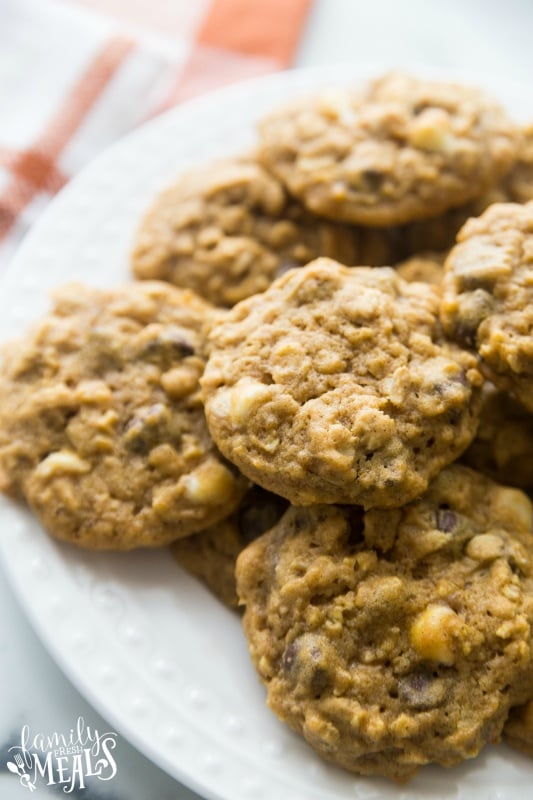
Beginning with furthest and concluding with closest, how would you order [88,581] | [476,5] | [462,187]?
[476,5] → [462,187] → [88,581]

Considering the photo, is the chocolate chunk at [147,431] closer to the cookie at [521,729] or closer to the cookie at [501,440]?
the cookie at [501,440]

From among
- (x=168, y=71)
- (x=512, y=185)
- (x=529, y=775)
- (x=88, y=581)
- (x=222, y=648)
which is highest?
(x=168, y=71)

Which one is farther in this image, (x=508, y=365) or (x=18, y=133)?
(x=18, y=133)

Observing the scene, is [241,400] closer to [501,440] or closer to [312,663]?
[312,663]

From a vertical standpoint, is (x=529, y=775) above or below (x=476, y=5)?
below

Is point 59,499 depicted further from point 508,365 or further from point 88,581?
point 508,365

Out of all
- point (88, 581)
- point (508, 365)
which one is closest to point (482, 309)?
point (508, 365)

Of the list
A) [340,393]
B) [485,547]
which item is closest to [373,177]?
[340,393]

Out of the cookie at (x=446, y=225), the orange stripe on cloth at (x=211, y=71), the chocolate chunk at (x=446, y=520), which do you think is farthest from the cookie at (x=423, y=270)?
the orange stripe on cloth at (x=211, y=71)
